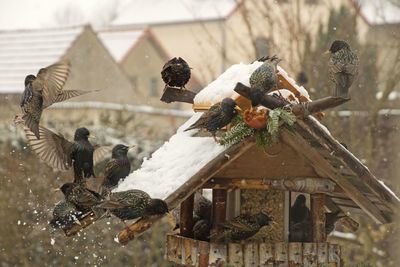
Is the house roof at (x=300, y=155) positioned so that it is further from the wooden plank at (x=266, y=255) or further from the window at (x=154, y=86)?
the window at (x=154, y=86)

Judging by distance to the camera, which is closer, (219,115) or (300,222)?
(219,115)

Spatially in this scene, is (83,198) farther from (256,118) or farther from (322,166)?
(322,166)

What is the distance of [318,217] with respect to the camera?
170 inches

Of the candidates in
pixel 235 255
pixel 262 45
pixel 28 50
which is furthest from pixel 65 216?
pixel 28 50

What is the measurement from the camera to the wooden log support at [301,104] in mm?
3719

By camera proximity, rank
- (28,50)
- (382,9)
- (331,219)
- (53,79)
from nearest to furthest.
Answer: (53,79), (331,219), (382,9), (28,50)

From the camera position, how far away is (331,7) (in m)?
10.6

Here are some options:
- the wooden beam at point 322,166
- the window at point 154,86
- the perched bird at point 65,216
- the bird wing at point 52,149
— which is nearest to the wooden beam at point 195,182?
the wooden beam at point 322,166

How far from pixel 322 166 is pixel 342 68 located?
0.54 m

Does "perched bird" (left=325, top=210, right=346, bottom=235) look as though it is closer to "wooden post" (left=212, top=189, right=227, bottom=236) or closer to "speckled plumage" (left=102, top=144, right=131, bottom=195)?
"wooden post" (left=212, top=189, right=227, bottom=236)

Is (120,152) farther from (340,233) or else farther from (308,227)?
(340,233)

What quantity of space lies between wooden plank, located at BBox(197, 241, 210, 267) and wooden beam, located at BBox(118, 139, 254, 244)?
305mm

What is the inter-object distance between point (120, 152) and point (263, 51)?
7318 mm

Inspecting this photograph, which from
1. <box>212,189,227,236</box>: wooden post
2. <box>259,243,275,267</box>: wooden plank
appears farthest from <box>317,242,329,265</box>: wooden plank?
<box>212,189,227,236</box>: wooden post
